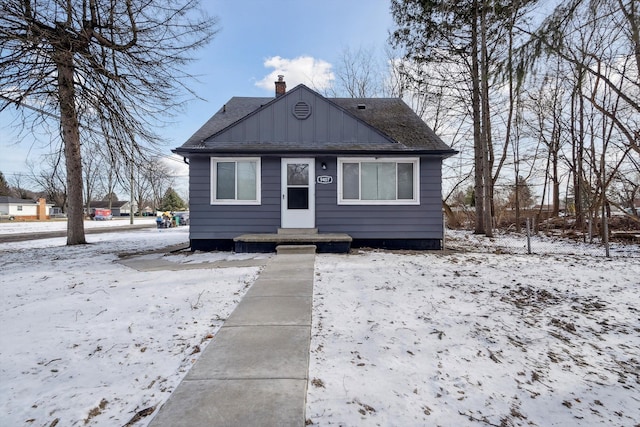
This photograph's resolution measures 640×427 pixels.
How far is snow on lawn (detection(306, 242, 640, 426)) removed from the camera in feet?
6.52

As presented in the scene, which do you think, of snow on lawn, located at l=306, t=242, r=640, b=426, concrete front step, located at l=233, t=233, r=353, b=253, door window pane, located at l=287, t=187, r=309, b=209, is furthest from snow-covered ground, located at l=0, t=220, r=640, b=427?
door window pane, located at l=287, t=187, r=309, b=209

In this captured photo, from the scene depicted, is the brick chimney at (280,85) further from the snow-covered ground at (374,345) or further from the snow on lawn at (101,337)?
the snow-covered ground at (374,345)

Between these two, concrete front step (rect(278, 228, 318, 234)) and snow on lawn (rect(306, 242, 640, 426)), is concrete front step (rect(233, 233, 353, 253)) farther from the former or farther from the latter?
snow on lawn (rect(306, 242, 640, 426))

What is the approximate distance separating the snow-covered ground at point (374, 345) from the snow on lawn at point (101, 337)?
0.01 metres

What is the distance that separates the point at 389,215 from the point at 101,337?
666cm

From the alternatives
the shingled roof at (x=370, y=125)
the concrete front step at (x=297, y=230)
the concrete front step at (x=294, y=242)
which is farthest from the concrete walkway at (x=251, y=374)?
the shingled roof at (x=370, y=125)

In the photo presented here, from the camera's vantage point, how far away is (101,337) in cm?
288

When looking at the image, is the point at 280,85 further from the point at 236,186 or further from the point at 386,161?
the point at 386,161

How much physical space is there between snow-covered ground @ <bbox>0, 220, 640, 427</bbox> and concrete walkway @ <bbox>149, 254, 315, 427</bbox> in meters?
0.13

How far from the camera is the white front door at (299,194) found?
8148mm

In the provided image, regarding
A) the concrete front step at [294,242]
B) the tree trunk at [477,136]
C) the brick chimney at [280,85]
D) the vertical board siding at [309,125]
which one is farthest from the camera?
the tree trunk at [477,136]

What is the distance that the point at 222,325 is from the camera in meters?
3.14

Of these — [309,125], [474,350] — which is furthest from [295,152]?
[474,350]

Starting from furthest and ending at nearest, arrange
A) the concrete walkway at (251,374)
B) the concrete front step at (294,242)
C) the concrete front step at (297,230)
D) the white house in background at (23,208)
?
1. the white house in background at (23,208)
2. the concrete front step at (297,230)
3. the concrete front step at (294,242)
4. the concrete walkway at (251,374)
